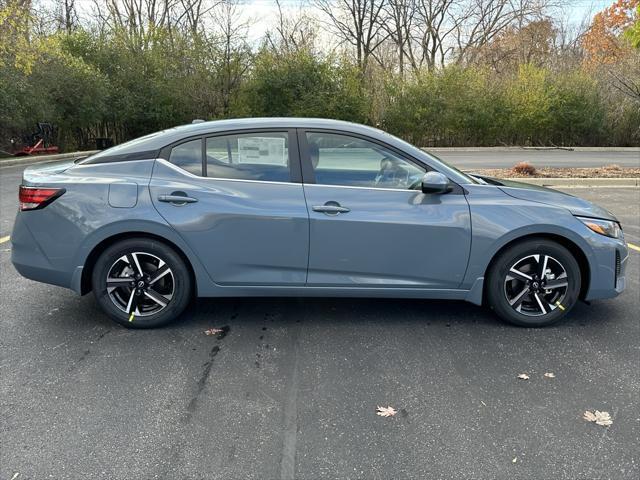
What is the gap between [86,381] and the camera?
3.06 meters

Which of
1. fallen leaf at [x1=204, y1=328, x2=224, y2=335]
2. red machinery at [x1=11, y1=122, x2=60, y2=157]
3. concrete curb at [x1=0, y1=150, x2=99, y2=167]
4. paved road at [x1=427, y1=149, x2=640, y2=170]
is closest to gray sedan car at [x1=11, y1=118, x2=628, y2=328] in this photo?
fallen leaf at [x1=204, y1=328, x2=224, y2=335]

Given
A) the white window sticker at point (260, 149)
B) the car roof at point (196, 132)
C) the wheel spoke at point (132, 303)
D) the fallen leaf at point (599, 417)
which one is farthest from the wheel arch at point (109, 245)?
the fallen leaf at point (599, 417)

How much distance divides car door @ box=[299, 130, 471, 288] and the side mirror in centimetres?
10

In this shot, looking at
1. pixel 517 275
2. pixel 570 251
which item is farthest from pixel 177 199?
pixel 570 251

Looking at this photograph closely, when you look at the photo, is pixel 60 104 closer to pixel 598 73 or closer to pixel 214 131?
pixel 214 131

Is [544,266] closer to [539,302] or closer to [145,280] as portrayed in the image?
[539,302]

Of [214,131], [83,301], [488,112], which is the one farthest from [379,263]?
[488,112]

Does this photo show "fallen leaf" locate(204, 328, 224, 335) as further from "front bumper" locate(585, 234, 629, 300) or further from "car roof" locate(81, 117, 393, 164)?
"front bumper" locate(585, 234, 629, 300)

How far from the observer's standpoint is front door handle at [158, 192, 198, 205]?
11.8 feet

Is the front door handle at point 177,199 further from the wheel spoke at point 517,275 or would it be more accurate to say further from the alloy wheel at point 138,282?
the wheel spoke at point 517,275

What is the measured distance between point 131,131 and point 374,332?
23.3 meters

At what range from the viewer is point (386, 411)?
2.79 meters

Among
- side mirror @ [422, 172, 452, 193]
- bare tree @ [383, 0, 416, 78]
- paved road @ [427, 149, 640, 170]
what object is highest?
bare tree @ [383, 0, 416, 78]

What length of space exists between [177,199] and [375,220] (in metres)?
1.44
